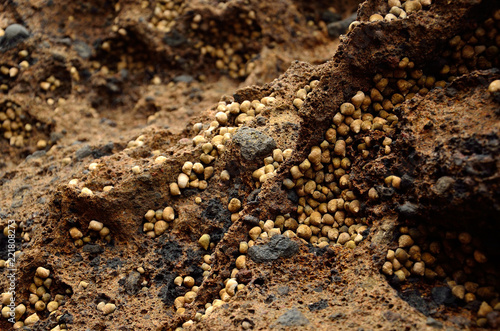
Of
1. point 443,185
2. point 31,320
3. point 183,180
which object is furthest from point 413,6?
point 31,320

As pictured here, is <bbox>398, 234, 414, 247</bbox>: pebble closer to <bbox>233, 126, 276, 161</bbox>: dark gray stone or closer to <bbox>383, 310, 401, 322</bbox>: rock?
<bbox>383, 310, 401, 322</bbox>: rock

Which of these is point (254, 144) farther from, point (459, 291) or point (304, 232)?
point (459, 291)

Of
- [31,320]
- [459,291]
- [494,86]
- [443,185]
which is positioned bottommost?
[31,320]

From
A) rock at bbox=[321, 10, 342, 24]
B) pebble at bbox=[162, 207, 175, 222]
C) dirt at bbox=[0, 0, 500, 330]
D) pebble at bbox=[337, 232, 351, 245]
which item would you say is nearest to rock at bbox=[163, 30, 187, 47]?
dirt at bbox=[0, 0, 500, 330]

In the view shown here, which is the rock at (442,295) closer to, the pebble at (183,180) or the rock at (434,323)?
the rock at (434,323)

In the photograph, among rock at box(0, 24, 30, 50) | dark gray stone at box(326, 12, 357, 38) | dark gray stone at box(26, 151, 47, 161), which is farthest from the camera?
dark gray stone at box(326, 12, 357, 38)

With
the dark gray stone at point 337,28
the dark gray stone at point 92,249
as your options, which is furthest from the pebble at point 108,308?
the dark gray stone at point 337,28

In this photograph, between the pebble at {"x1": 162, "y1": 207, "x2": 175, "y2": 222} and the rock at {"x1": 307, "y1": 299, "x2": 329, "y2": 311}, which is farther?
the pebble at {"x1": 162, "y1": 207, "x2": 175, "y2": 222}
